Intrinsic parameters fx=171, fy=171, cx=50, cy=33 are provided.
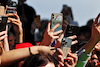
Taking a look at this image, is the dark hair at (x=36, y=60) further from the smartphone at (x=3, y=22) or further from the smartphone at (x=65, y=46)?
the smartphone at (x=3, y=22)

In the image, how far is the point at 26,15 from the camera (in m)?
3.37

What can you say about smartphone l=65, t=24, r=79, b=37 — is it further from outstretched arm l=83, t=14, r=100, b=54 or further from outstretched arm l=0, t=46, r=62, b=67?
outstretched arm l=0, t=46, r=62, b=67

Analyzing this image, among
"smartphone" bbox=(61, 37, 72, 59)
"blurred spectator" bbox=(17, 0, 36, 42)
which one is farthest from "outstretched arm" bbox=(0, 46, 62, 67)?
"blurred spectator" bbox=(17, 0, 36, 42)

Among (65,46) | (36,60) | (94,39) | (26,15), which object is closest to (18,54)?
(36,60)

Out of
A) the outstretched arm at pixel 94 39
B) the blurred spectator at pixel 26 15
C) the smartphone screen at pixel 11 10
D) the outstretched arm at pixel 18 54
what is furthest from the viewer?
the blurred spectator at pixel 26 15

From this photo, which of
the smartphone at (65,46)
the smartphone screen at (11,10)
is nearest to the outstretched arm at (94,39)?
the smartphone at (65,46)

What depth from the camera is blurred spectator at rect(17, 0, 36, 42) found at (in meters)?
3.26

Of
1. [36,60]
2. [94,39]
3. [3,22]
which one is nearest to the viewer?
[36,60]

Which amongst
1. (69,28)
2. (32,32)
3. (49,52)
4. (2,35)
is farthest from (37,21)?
(49,52)

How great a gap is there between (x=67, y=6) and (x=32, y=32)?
4.90 ft

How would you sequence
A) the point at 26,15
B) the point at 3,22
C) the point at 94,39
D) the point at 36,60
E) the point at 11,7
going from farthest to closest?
1. the point at 26,15
2. the point at 11,7
3. the point at 3,22
4. the point at 94,39
5. the point at 36,60

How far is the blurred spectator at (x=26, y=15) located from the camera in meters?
3.26

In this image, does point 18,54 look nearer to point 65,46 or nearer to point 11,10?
point 65,46

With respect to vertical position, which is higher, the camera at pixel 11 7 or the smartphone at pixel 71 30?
the camera at pixel 11 7
